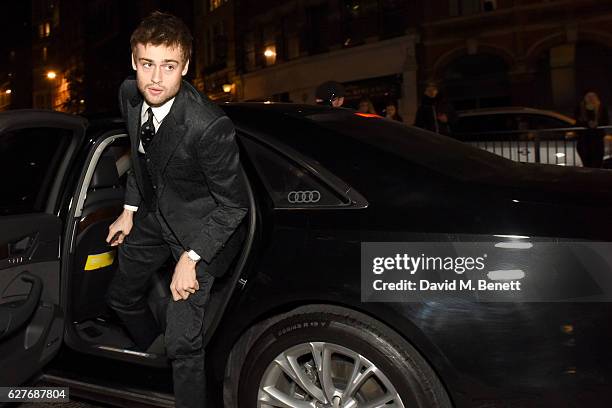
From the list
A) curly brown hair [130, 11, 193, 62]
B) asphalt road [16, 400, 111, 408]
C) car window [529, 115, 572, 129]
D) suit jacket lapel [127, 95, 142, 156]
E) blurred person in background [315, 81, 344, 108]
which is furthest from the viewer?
car window [529, 115, 572, 129]

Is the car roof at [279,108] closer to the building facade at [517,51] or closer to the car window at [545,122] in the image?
the car window at [545,122]

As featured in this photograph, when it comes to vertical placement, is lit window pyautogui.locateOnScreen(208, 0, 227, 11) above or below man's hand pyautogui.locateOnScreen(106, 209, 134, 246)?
above

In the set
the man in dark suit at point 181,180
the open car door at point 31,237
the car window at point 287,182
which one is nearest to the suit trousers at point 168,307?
the man in dark suit at point 181,180

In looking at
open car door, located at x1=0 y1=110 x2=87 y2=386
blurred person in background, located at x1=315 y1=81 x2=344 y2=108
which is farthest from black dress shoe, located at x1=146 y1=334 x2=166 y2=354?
blurred person in background, located at x1=315 y1=81 x2=344 y2=108

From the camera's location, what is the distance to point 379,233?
1.95 m

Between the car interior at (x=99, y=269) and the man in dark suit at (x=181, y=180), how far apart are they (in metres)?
0.41

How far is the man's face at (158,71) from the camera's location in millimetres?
2037

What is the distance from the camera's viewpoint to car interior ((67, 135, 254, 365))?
8.97 ft

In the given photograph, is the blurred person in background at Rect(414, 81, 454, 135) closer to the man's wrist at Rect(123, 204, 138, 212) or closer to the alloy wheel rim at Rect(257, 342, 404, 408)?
the man's wrist at Rect(123, 204, 138, 212)

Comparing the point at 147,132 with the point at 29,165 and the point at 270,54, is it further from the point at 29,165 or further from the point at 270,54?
the point at 270,54

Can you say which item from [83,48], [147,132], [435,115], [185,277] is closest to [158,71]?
[147,132]

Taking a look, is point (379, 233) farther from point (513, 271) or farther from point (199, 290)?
point (199, 290)

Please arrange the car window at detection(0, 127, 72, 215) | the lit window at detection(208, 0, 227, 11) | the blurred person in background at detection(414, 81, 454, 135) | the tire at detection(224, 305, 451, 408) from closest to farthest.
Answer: the tire at detection(224, 305, 451, 408)
the car window at detection(0, 127, 72, 215)
the blurred person in background at detection(414, 81, 454, 135)
the lit window at detection(208, 0, 227, 11)

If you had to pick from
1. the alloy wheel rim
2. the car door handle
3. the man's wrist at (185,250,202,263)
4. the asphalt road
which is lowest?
the asphalt road
